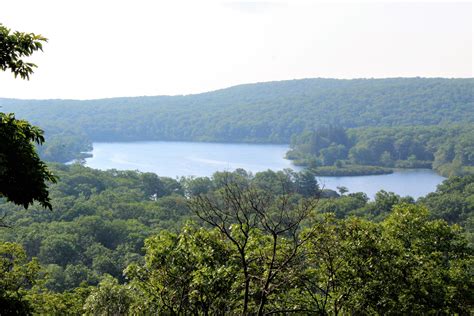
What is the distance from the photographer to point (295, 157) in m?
122

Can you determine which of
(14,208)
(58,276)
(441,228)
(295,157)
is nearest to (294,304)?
(441,228)

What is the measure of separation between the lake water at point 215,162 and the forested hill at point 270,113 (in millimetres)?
9458

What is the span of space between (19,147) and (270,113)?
166 metres

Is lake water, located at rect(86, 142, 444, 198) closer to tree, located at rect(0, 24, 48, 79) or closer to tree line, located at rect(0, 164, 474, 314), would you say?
tree line, located at rect(0, 164, 474, 314)

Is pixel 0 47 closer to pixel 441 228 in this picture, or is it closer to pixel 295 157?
pixel 441 228

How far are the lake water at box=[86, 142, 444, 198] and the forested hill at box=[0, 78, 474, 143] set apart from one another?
9458 mm

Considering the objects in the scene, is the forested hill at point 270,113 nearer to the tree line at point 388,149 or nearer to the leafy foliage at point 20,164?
the tree line at point 388,149

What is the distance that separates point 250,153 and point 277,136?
29155 mm

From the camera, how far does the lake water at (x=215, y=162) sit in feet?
294

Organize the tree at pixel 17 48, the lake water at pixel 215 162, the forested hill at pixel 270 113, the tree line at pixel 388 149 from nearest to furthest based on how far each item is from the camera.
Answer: the tree at pixel 17 48 < the lake water at pixel 215 162 < the tree line at pixel 388 149 < the forested hill at pixel 270 113

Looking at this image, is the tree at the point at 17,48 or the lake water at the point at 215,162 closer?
the tree at the point at 17,48

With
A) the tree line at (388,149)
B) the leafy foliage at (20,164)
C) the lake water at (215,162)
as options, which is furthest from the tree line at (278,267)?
the tree line at (388,149)

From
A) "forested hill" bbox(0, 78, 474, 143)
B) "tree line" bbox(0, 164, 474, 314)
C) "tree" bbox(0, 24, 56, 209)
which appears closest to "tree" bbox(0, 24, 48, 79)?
"tree" bbox(0, 24, 56, 209)

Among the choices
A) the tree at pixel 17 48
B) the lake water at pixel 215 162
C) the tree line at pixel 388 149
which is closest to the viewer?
the tree at pixel 17 48
